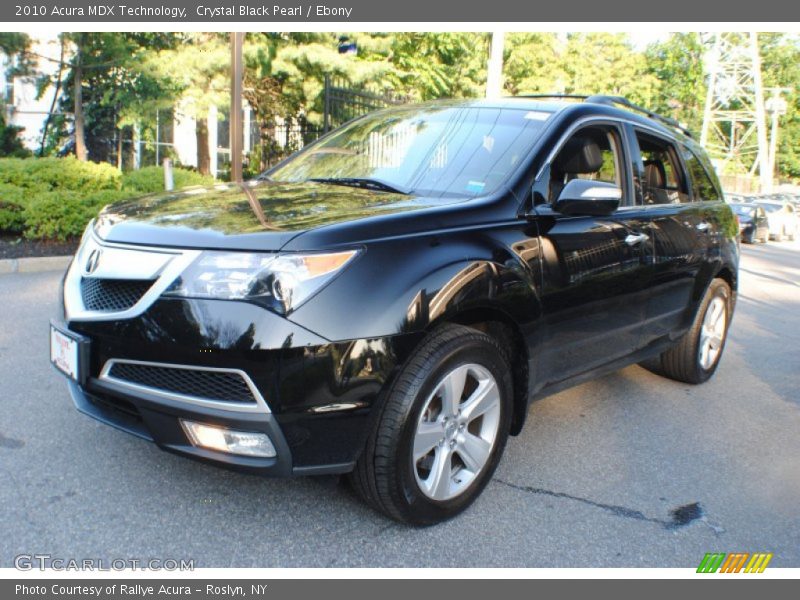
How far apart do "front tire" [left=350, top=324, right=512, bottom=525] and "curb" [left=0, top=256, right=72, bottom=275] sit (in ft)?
21.1

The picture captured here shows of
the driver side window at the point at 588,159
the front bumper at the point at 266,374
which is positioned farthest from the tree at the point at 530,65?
the front bumper at the point at 266,374

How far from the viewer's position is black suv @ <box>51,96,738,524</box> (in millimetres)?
2518

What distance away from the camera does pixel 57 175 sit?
10680mm

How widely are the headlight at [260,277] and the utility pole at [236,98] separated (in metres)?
7.08

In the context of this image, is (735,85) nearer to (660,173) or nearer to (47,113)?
(47,113)

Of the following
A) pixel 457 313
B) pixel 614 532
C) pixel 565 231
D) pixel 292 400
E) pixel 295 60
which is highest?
pixel 295 60

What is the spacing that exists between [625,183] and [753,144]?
67.5 m

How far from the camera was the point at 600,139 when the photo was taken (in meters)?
4.04

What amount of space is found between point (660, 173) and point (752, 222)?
829 inches

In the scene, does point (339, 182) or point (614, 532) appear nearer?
point (614, 532)

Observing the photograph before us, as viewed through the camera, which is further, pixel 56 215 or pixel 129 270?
pixel 56 215

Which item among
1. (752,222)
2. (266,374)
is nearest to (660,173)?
(266,374)
